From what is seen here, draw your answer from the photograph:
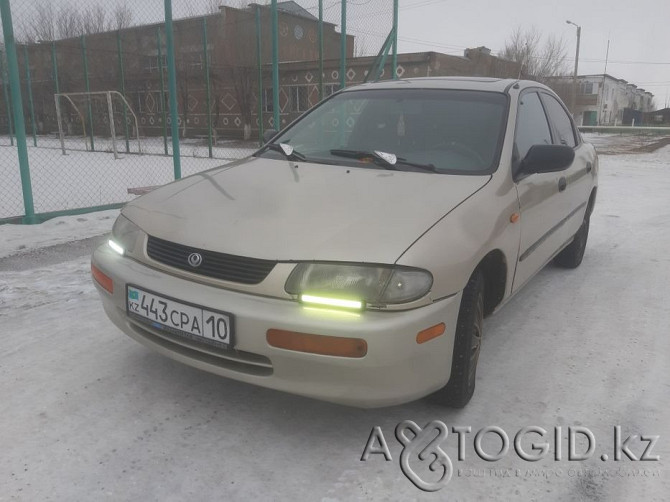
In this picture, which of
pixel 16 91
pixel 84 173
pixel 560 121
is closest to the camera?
pixel 560 121

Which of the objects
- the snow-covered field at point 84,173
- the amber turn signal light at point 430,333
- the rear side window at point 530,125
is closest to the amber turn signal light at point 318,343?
the amber turn signal light at point 430,333

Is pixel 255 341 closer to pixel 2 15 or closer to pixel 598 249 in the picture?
pixel 598 249

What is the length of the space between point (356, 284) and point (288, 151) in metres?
1.48

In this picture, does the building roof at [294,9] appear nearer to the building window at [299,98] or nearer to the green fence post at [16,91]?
the green fence post at [16,91]

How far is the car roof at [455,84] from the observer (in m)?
3.26

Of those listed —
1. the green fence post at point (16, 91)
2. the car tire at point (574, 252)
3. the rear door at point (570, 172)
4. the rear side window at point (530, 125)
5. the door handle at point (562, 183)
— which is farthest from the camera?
the green fence post at point (16, 91)

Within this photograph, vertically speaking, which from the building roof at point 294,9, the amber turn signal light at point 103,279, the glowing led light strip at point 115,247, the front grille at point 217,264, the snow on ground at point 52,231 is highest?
the building roof at point 294,9

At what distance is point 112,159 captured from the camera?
14352 millimetres

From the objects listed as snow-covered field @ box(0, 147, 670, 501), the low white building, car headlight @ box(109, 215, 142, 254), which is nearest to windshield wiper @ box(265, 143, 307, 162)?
car headlight @ box(109, 215, 142, 254)

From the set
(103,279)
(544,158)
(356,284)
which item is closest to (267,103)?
(544,158)

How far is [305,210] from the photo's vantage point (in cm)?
230

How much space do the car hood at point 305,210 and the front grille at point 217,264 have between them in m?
0.03

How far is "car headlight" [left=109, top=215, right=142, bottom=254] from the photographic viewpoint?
2.45m

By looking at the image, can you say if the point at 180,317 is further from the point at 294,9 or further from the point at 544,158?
the point at 294,9
